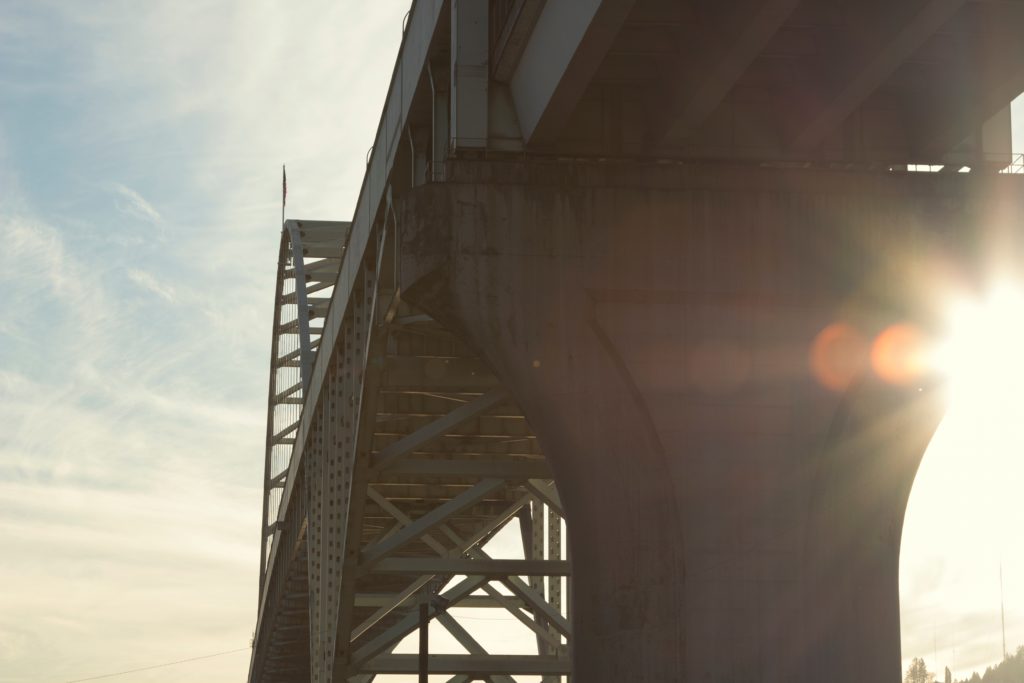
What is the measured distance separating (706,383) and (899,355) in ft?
7.84

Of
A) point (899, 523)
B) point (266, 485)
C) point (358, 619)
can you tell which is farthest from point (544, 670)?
point (266, 485)

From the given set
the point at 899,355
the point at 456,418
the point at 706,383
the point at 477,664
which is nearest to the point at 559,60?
the point at 706,383

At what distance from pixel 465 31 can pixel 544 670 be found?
1916 centimetres

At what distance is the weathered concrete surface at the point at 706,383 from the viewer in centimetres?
1739

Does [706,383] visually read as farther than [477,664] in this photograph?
No

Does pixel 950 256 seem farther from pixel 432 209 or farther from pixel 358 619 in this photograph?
pixel 358 619

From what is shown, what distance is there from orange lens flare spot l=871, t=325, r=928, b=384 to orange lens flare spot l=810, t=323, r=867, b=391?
0.21m

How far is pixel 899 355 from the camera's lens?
61.3ft

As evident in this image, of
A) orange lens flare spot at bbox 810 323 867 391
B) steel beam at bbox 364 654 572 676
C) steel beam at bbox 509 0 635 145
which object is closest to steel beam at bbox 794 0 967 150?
orange lens flare spot at bbox 810 323 867 391

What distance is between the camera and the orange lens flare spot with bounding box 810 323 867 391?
18125 mm

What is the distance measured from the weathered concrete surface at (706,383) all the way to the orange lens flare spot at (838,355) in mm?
108

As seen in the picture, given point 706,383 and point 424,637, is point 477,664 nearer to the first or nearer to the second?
point 424,637

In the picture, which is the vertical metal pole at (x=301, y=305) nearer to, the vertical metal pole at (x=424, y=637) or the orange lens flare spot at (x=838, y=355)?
the vertical metal pole at (x=424, y=637)

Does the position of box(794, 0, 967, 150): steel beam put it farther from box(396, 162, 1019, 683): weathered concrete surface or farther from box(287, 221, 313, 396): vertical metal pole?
box(287, 221, 313, 396): vertical metal pole
